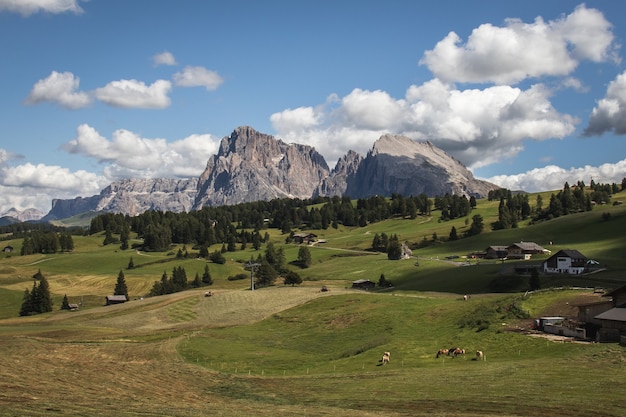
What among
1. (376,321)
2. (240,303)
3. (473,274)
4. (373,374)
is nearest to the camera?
(373,374)

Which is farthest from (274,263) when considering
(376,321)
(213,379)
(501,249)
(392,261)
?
(213,379)

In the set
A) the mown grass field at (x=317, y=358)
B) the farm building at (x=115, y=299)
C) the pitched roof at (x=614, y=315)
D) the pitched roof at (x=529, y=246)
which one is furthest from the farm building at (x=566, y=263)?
the farm building at (x=115, y=299)

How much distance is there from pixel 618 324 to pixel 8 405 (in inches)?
2103

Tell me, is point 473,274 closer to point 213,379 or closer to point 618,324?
point 618,324

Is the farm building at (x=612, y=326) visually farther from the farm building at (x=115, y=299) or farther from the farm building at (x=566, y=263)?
the farm building at (x=115, y=299)

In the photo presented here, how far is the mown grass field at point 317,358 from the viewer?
3362 cm

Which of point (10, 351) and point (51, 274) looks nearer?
point (10, 351)

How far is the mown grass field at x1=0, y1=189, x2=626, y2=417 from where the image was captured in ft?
110

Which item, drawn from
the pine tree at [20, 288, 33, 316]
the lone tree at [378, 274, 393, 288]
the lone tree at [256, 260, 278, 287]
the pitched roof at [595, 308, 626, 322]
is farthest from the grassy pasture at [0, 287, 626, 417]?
the lone tree at [256, 260, 278, 287]

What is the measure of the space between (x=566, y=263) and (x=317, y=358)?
3418 inches

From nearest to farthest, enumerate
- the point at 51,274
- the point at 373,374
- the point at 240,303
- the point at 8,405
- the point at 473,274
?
1. the point at 8,405
2. the point at 373,374
3. the point at 240,303
4. the point at 473,274
5. the point at 51,274

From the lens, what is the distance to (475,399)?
34438mm

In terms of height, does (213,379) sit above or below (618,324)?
below

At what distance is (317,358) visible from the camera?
62312mm
